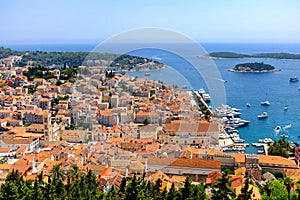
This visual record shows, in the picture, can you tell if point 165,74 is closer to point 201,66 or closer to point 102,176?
point 201,66

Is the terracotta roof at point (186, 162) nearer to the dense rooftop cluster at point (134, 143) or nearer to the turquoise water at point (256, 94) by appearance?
the dense rooftop cluster at point (134, 143)

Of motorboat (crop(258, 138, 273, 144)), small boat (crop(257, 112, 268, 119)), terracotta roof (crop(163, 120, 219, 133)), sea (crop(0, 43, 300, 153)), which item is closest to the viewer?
sea (crop(0, 43, 300, 153))

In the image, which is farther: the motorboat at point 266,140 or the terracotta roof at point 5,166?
the motorboat at point 266,140

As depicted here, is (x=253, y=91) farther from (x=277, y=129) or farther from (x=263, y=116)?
(x=277, y=129)

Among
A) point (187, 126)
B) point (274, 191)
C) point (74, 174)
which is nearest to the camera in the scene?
point (274, 191)

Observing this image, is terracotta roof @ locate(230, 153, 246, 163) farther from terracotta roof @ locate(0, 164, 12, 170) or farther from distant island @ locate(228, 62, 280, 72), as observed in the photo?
distant island @ locate(228, 62, 280, 72)

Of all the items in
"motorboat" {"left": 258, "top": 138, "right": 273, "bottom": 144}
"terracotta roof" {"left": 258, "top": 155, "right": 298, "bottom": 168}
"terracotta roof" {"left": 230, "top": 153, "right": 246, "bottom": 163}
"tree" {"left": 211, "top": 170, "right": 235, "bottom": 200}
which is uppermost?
"tree" {"left": 211, "top": 170, "right": 235, "bottom": 200}

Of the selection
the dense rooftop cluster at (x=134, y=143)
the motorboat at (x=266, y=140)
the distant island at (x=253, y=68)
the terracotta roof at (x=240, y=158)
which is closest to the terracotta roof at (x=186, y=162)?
the dense rooftop cluster at (x=134, y=143)

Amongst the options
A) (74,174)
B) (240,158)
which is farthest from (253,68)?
(74,174)

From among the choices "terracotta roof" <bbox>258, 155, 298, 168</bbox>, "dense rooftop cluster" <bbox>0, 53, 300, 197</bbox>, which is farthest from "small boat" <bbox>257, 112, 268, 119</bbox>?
"terracotta roof" <bbox>258, 155, 298, 168</bbox>

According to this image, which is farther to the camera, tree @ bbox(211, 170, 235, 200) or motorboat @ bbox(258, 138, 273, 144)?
motorboat @ bbox(258, 138, 273, 144)

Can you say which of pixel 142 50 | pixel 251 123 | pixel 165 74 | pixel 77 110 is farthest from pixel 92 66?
pixel 251 123
